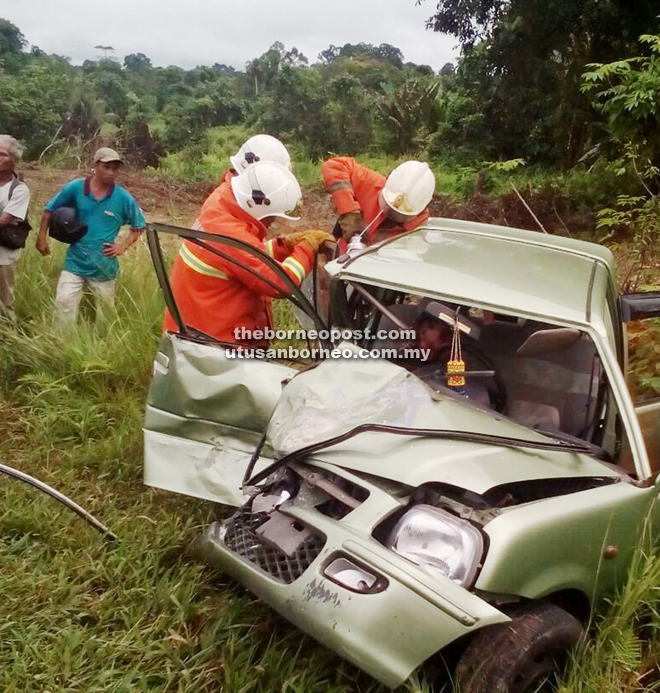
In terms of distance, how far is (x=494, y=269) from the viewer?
3.01m

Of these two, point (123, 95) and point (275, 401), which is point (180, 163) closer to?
point (123, 95)

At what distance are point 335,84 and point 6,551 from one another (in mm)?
18117

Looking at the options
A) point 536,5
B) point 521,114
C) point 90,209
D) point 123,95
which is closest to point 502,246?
point 90,209

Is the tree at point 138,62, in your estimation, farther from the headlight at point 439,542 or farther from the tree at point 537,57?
the headlight at point 439,542

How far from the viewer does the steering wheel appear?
9.66ft

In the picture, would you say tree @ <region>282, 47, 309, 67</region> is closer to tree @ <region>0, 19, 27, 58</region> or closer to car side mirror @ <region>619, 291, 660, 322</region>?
tree @ <region>0, 19, 27, 58</region>

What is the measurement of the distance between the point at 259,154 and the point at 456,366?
5.80ft

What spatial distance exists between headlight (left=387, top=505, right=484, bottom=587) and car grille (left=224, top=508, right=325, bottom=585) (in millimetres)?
258

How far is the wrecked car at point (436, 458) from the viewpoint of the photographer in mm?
1935

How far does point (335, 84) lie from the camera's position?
62.5 ft

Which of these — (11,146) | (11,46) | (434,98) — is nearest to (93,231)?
(11,146)

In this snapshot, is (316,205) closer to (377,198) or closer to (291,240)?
(377,198)

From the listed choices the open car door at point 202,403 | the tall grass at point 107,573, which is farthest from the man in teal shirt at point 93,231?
the open car door at point 202,403

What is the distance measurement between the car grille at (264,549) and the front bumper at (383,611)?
0.08 metres
